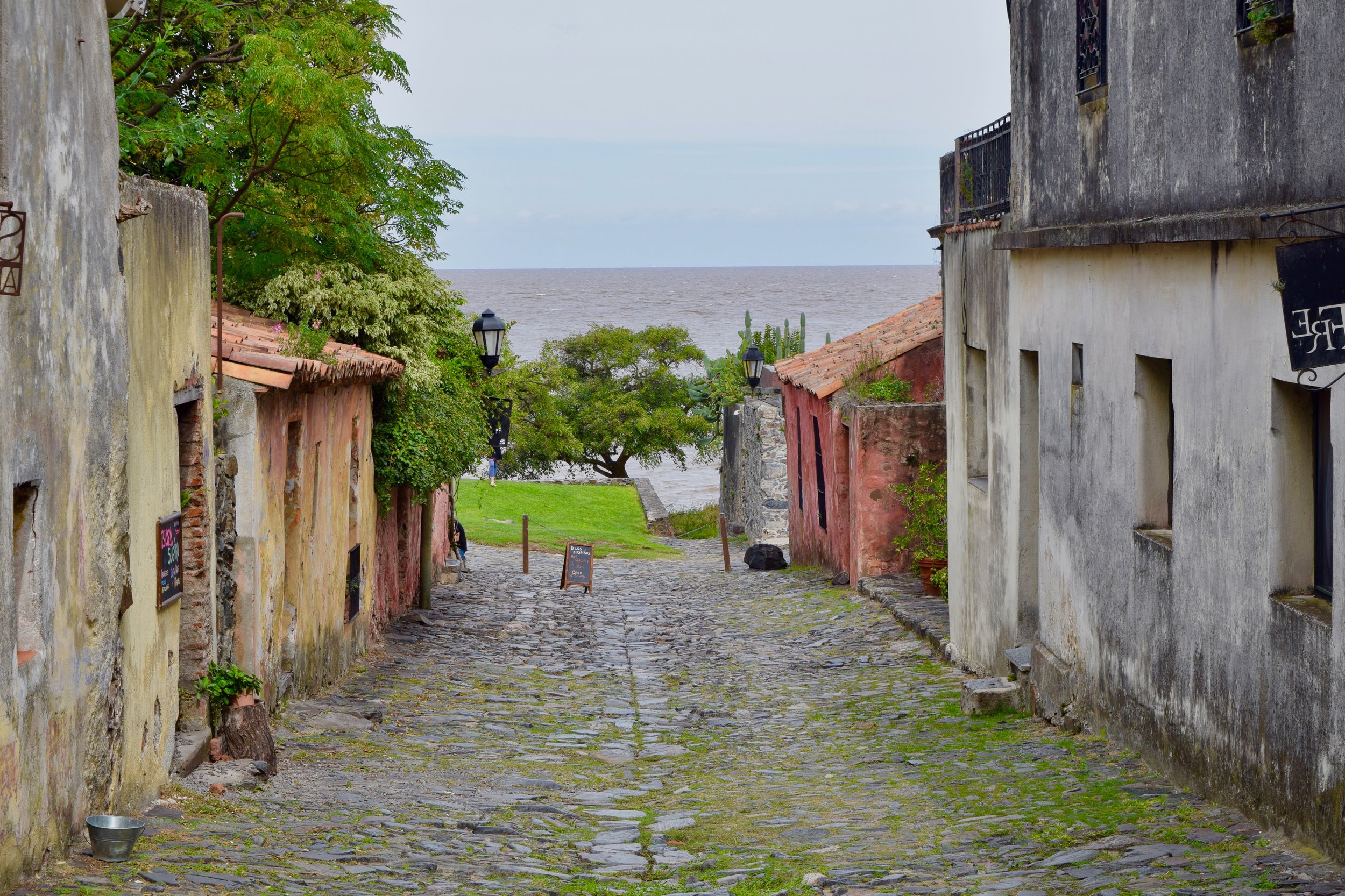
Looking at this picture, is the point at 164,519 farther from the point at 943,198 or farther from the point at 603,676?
the point at 943,198

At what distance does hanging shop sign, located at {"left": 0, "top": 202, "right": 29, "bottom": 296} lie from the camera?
5352mm

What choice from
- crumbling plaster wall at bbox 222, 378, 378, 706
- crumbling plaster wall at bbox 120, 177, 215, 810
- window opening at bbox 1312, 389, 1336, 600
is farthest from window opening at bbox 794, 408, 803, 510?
window opening at bbox 1312, 389, 1336, 600

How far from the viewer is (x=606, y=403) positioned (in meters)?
47.7

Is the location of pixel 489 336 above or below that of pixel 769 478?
above

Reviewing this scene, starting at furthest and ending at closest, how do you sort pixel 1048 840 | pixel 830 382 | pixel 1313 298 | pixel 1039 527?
pixel 830 382 < pixel 1039 527 < pixel 1048 840 < pixel 1313 298

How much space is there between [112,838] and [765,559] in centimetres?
1751

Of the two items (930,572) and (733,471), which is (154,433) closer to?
(930,572)

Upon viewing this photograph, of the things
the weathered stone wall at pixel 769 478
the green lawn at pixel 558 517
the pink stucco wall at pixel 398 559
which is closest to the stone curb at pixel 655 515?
the green lawn at pixel 558 517

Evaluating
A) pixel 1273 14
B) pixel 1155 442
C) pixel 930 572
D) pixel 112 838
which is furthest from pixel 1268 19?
pixel 930 572

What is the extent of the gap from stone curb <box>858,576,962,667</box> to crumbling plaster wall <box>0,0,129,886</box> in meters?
8.63

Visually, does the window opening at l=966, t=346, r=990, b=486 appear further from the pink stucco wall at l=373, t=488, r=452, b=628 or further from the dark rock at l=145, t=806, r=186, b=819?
the dark rock at l=145, t=806, r=186, b=819

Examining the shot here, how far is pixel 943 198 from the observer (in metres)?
14.1

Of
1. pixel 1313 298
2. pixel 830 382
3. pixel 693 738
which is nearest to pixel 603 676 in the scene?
pixel 693 738

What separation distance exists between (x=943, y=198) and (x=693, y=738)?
6.34 meters
